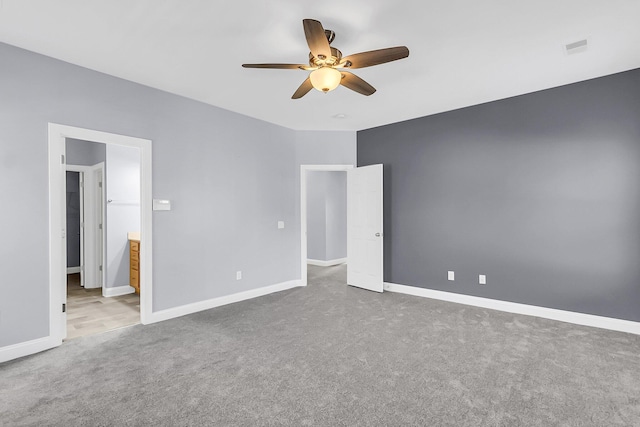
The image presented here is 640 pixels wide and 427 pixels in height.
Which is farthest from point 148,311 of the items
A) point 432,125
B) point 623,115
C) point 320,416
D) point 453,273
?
point 623,115

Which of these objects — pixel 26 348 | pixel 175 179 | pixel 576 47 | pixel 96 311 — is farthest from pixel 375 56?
pixel 96 311

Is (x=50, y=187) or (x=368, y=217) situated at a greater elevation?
(x=50, y=187)

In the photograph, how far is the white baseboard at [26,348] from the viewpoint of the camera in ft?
9.09

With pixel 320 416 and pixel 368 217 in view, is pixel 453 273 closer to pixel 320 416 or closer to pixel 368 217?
pixel 368 217

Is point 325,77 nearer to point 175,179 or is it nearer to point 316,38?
point 316,38

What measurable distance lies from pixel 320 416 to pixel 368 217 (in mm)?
3576

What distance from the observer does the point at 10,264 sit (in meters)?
2.82

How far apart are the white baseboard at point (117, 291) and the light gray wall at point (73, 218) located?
7.90 ft

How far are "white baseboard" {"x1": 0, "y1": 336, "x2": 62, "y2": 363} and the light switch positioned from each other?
1.56 m

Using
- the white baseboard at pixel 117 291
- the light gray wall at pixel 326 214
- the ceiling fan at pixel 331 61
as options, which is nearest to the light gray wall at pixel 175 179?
the white baseboard at pixel 117 291

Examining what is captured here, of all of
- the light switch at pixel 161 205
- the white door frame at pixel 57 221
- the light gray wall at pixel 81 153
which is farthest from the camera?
the light gray wall at pixel 81 153

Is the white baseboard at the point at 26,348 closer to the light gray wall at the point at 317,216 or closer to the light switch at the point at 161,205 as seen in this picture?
the light switch at the point at 161,205

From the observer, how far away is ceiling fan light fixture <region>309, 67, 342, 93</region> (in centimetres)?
253

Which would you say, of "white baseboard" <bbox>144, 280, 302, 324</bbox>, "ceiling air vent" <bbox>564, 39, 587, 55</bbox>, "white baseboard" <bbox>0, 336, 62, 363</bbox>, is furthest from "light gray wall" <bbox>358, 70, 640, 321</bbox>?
"white baseboard" <bbox>0, 336, 62, 363</bbox>
